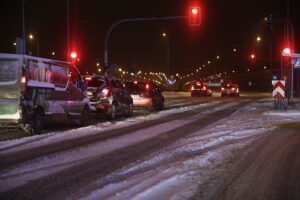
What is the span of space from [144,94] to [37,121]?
11.5m

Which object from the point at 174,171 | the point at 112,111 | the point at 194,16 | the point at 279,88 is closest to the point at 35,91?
the point at 112,111

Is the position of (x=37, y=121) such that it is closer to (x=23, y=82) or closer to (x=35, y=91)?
(x=35, y=91)

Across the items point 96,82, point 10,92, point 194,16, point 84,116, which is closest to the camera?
point 10,92

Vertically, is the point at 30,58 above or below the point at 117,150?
above

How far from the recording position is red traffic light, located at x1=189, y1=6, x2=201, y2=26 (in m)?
26.3

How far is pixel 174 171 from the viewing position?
7684mm

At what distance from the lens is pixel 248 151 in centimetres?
991

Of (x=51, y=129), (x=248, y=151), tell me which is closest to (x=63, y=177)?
(x=248, y=151)

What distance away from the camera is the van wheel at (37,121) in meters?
13.2

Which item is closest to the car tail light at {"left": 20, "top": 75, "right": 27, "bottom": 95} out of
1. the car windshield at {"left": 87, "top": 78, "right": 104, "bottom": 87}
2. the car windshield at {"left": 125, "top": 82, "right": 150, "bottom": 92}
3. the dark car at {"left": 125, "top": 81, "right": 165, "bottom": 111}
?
the car windshield at {"left": 87, "top": 78, "right": 104, "bottom": 87}

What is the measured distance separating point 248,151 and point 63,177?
433 cm

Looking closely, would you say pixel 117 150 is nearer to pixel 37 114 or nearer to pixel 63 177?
pixel 63 177

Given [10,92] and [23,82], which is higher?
[23,82]

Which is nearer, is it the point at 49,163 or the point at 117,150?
the point at 49,163
